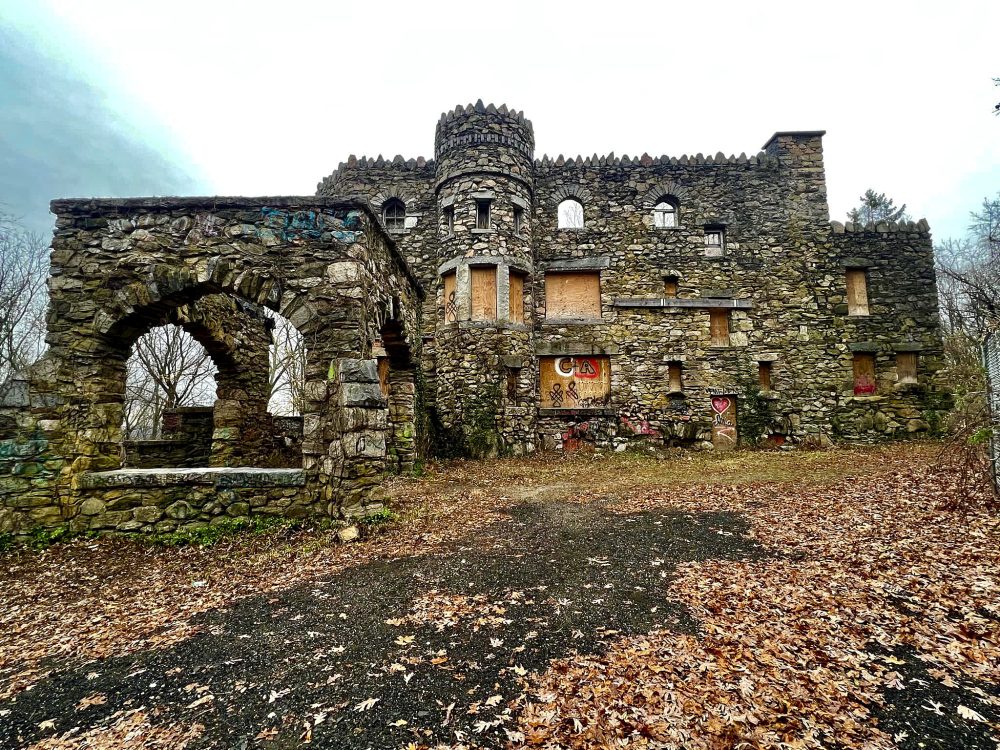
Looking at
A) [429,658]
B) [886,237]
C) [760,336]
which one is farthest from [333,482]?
[886,237]

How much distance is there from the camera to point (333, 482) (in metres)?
6.01

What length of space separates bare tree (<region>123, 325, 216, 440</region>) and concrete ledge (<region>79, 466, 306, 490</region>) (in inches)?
530

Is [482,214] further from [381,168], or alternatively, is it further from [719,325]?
[719,325]

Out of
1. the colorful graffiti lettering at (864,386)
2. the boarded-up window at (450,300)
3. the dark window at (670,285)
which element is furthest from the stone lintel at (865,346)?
the boarded-up window at (450,300)

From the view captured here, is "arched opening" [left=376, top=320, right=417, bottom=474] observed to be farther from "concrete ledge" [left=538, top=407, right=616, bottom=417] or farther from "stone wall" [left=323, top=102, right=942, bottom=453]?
"concrete ledge" [left=538, top=407, right=616, bottom=417]

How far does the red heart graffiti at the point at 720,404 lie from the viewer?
14453mm

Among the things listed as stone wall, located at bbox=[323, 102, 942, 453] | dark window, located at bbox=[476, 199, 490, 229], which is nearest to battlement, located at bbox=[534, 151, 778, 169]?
stone wall, located at bbox=[323, 102, 942, 453]

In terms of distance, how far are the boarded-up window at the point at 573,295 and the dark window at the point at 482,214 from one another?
2.73 m

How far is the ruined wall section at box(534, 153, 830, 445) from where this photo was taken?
1436cm

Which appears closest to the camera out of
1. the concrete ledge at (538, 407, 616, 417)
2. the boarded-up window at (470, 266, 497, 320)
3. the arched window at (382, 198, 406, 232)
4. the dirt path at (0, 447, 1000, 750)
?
the dirt path at (0, 447, 1000, 750)

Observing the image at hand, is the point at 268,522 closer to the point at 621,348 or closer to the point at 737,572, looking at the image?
the point at 737,572

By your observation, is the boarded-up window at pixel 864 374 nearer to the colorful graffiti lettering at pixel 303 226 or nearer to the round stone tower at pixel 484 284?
the round stone tower at pixel 484 284

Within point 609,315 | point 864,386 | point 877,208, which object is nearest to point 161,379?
point 609,315

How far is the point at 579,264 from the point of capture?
1465 cm
